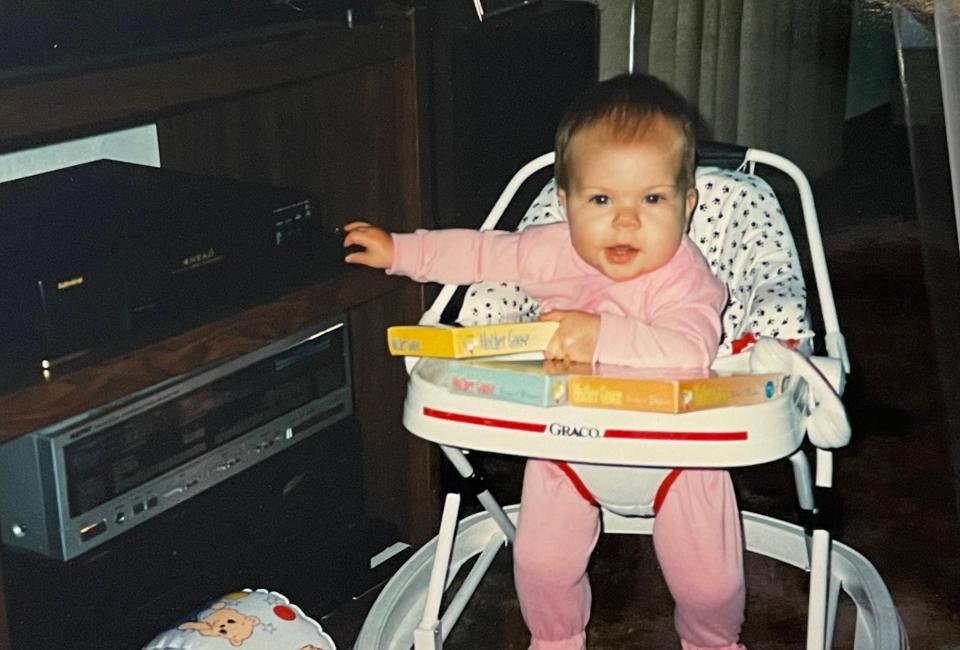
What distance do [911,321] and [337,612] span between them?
Result: 1440 millimetres

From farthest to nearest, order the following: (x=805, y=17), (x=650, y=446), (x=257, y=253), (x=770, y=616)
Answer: (x=805, y=17), (x=770, y=616), (x=257, y=253), (x=650, y=446)

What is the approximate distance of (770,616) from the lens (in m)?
1.73

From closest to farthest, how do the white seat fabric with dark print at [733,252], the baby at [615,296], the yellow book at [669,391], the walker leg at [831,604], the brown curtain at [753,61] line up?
the yellow book at [669,391], the baby at [615,296], the white seat fabric with dark print at [733,252], the walker leg at [831,604], the brown curtain at [753,61]

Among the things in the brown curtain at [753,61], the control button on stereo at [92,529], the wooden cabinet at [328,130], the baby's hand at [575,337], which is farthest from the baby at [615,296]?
the brown curtain at [753,61]

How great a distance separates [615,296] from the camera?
1.40 meters

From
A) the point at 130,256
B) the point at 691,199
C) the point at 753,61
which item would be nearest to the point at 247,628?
the point at 130,256

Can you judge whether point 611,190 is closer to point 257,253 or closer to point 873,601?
point 257,253

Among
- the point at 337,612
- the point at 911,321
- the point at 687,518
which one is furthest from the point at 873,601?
the point at 911,321

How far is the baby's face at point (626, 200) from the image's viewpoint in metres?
1.32

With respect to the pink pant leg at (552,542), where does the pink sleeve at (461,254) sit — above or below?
above

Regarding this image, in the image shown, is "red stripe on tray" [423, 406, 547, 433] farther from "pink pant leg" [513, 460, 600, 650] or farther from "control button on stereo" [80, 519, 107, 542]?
"control button on stereo" [80, 519, 107, 542]

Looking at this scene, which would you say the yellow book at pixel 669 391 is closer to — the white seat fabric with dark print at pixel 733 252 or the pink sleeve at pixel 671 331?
the pink sleeve at pixel 671 331

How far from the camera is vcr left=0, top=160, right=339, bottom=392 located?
132 cm

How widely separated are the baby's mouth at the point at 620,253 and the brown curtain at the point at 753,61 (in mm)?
1023
